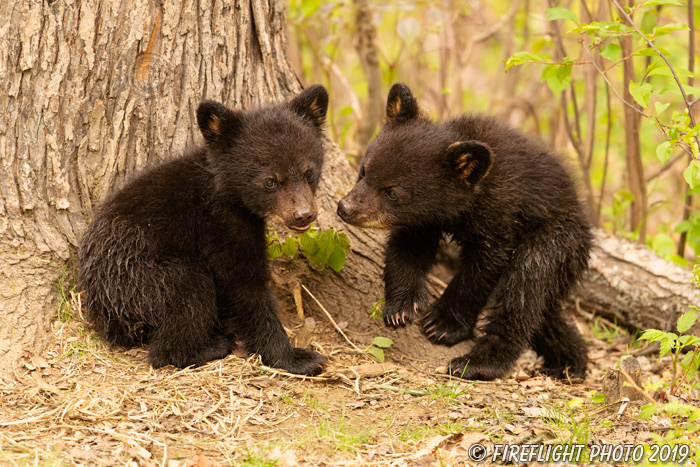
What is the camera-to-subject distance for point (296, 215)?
451 cm

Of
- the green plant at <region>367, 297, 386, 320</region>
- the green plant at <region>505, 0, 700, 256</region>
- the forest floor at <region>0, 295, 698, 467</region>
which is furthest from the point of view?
the green plant at <region>367, 297, 386, 320</region>

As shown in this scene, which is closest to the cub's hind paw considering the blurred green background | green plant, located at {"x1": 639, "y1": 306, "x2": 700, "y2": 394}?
green plant, located at {"x1": 639, "y1": 306, "x2": 700, "y2": 394}

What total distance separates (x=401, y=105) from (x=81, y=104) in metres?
2.34

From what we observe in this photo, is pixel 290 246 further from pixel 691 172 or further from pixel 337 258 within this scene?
pixel 691 172

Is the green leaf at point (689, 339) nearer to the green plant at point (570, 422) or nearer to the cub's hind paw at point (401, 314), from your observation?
the green plant at point (570, 422)

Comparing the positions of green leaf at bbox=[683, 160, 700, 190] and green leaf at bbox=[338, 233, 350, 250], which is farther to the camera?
green leaf at bbox=[338, 233, 350, 250]

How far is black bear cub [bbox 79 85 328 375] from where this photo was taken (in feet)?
14.4

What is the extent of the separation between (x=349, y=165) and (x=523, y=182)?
1758mm

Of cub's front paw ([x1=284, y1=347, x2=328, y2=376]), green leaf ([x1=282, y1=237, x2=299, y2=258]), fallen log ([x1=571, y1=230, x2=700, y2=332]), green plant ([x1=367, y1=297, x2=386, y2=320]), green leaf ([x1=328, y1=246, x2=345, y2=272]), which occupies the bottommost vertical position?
fallen log ([x1=571, y1=230, x2=700, y2=332])

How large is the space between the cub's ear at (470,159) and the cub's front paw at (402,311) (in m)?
1.01

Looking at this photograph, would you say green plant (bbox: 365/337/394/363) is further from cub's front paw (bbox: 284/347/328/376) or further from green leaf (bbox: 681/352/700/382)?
green leaf (bbox: 681/352/700/382)

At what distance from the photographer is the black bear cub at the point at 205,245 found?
4.39 metres

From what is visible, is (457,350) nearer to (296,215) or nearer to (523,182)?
(523,182)

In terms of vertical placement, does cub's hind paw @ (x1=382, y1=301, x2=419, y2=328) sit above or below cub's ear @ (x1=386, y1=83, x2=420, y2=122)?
below
